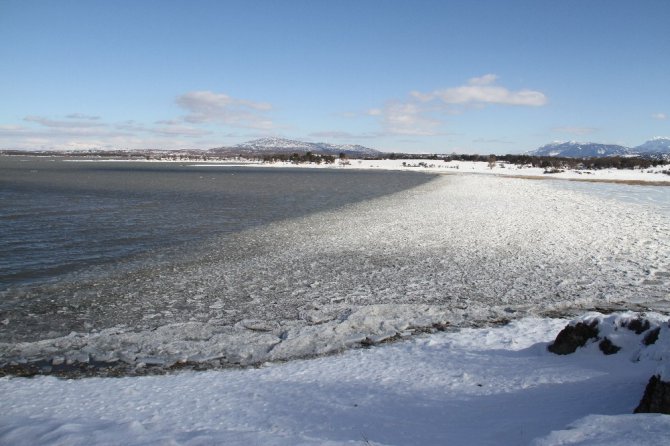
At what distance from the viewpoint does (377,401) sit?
5.70 m

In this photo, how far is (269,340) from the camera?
26.6 ft

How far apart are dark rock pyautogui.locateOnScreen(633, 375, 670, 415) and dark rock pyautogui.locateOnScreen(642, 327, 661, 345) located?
6.35 ft

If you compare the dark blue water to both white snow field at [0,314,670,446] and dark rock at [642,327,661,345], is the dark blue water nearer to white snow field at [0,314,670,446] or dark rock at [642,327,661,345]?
white snow field at [0,314,670,446]

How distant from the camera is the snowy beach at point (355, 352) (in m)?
4.96

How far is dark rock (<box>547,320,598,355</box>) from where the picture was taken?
21.7ft

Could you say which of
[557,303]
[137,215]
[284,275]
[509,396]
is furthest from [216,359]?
[137,215]

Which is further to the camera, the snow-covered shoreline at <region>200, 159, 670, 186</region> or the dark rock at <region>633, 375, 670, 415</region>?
the snow-covered shoreline at <region>200, 159, 670, 186</region>

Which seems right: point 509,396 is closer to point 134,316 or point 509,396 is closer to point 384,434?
point 384,434

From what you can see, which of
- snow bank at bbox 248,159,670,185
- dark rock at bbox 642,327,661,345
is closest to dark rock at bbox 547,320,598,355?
dark rock at bbox 642,327,661,345

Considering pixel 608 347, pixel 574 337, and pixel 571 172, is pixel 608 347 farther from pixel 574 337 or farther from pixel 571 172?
pixel 571 172

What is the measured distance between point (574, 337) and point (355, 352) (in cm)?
320

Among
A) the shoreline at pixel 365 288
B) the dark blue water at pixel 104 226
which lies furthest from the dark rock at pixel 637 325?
the dark blue water at pixel 104 226

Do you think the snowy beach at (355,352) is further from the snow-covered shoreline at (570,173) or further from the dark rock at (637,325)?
the snow-covered shoreline at (570,173)

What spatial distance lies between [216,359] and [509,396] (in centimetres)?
429
